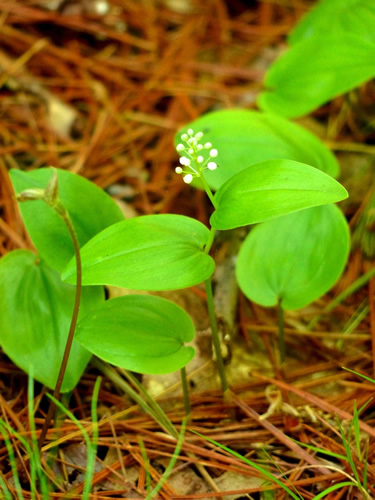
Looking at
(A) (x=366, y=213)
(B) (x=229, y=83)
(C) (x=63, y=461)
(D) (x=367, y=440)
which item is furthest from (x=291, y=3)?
(C) (x=63, y=461)

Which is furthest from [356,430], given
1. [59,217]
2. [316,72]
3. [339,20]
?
[339,20]

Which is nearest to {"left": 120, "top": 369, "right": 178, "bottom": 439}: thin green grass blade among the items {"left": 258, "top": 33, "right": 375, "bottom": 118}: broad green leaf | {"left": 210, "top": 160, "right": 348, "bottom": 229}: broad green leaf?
{"left": 210, "top": 160, "right": 348, "bottom": 229}: broad green leaf

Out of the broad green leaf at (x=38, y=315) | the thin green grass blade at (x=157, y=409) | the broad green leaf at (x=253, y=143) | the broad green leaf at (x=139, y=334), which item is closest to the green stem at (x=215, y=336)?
the broad green leaf at (x=139, y=334)

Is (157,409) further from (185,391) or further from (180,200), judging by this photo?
(180,200)

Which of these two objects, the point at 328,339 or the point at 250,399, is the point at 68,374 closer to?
the point at 250,399

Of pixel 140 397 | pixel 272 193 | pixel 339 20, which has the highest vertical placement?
pixel 339 20

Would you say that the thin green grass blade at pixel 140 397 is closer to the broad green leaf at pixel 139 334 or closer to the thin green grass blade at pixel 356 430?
the broad green leaf at pixel 139 334
